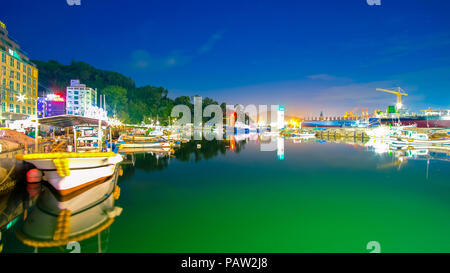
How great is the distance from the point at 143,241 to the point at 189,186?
814 cm

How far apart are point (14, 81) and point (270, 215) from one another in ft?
177

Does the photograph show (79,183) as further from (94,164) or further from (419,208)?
(419,208)

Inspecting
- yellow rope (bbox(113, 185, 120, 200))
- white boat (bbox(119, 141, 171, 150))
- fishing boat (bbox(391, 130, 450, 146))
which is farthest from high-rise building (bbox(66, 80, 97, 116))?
fishing boat (bbox(391, 130, 450, 146))

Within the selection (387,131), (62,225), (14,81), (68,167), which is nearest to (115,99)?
(14,81)

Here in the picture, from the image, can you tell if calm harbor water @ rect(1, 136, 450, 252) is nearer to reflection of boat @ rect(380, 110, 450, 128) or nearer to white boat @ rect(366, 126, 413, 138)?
white boat @ rect(366, 126, 413, 138)

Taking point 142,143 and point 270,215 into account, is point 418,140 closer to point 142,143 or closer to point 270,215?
point 270,215

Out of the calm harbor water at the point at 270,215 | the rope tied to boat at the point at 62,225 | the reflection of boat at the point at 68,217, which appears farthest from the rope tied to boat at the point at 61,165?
the rope tied to boat at the point at 62,225

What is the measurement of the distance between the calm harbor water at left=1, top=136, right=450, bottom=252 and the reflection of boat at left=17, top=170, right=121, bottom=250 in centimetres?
19

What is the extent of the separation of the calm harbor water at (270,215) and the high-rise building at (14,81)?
115 feet

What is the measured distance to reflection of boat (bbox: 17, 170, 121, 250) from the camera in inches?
308

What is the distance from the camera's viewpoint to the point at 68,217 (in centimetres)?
946

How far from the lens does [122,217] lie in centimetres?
973

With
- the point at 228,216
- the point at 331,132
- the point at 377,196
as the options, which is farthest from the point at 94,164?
the point at 331,132

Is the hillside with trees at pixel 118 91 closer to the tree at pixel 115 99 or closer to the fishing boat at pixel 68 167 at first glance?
the tree at pixel 115 99
